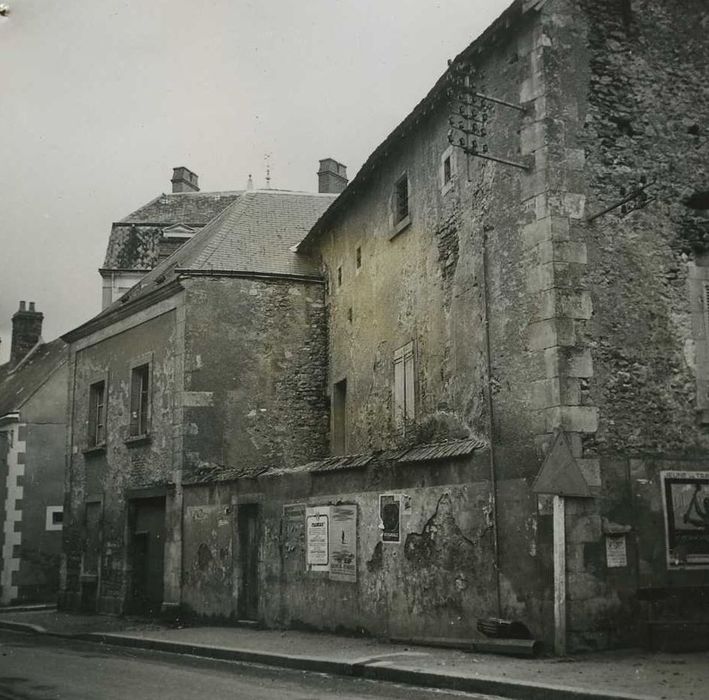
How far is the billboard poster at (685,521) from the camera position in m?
11.0

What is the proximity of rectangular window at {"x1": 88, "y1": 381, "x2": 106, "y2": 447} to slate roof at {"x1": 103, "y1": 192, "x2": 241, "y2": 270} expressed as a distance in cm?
930

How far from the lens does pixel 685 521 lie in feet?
36.4

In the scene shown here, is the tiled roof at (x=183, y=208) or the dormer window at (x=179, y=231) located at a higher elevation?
the tiled roof at (x=183, y=208)

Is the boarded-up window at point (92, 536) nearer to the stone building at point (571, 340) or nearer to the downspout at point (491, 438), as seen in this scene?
the stone building at point (571, 340)

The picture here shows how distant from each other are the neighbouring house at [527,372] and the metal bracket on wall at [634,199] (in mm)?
29

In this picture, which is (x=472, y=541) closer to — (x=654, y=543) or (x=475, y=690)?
(x=654, y=543)

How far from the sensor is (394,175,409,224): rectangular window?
1562 cm

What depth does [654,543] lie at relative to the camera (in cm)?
1095

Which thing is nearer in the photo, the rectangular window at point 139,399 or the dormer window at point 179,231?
the rectangular window at point 139,399

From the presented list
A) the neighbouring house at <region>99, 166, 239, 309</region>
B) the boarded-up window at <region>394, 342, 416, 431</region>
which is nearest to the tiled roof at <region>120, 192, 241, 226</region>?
the neighbouring house at <region>99, 166, 239, 309</region>

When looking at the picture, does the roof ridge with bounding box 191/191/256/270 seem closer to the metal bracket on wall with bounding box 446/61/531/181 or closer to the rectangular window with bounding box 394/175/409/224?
the rectangular window with bounding box 394/175/409/224

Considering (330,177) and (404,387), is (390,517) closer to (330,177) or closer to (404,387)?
(404,387)

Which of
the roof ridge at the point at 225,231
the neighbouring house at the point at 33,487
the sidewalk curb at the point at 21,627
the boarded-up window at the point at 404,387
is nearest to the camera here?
the boarded-up window at the point at 404,387

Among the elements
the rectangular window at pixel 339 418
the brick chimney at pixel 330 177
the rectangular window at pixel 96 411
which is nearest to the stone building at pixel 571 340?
the rectangular window at pixel 339 418
